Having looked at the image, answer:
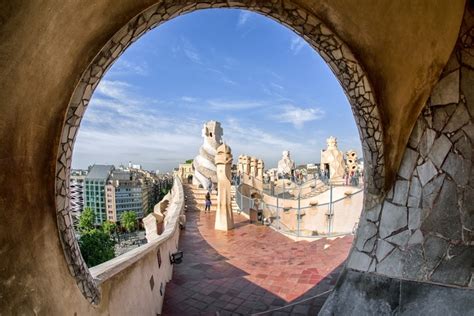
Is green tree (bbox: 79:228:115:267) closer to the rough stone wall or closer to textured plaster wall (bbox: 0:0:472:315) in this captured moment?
textured plaster wall (bbox: 0:0:472:315)

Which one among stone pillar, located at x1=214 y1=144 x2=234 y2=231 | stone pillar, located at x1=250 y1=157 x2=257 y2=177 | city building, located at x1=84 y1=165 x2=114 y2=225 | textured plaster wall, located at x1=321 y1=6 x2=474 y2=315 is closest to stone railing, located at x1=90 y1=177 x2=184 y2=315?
textured plaster wall, located at x1=321 y1=6 x2=474 y2=315

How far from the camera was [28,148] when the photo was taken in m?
1.62

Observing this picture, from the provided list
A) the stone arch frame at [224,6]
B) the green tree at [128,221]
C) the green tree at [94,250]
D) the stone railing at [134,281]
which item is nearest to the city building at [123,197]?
the green tree at [128,221]

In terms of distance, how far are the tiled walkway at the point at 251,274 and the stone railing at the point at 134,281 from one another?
0.45 meters

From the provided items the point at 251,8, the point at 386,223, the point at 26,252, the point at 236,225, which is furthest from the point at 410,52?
the point at 236,225

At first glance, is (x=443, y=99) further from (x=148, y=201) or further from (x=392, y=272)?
(x=148, y=201)

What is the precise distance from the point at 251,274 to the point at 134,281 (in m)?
2.68

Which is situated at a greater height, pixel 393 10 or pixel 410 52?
pixel 393 10

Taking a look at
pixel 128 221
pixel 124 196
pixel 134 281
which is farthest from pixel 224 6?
pixel 124 196

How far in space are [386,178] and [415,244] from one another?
684 mm

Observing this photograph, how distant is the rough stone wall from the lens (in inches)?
92.0

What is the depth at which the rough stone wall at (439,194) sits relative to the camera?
234 centimetres

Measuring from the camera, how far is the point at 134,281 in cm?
320

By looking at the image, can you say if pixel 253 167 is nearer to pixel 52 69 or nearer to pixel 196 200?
pixel 196 200
